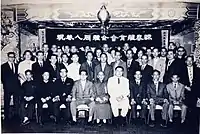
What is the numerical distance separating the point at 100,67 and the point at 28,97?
1.25ft

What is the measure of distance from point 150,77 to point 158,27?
0.24 m

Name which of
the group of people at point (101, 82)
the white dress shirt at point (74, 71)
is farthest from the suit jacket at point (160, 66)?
the white dress shirt at point (74, 71)

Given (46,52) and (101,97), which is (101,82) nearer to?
(101,97)

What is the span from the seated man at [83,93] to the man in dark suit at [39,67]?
0.57ft

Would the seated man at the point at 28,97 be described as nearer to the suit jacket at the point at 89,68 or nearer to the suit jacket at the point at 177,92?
the suit jacket at the point at 89,68

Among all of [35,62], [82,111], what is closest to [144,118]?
[82,111]

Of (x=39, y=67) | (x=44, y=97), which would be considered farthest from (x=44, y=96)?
(x=39, y=67)

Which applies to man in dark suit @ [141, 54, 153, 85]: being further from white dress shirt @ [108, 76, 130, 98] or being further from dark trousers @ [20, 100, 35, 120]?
dark trousers @ [20, 100, 35, 120]

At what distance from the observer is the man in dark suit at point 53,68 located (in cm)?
201

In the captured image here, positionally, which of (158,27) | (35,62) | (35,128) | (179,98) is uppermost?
(158,27)

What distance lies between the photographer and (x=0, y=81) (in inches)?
79.4

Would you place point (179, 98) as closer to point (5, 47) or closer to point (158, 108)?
point (158, 108)

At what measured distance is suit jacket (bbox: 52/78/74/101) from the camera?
79.4 inches

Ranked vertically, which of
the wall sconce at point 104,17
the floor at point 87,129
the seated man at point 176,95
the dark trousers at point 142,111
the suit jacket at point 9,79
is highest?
the wall sconce at point 104,17
